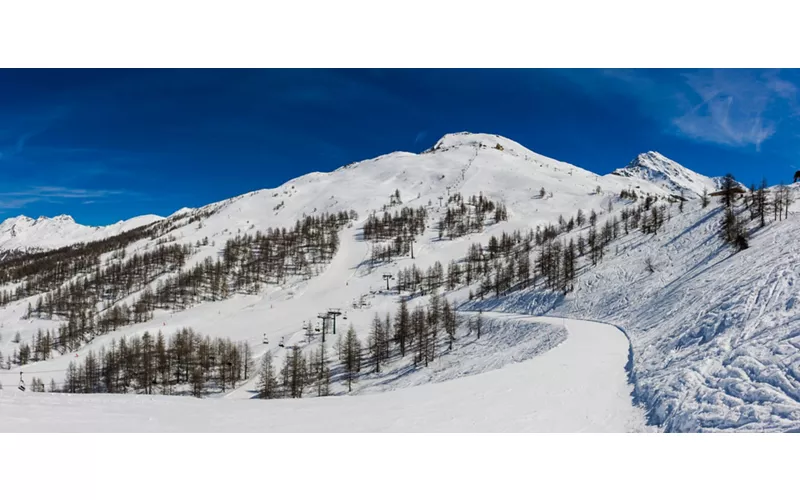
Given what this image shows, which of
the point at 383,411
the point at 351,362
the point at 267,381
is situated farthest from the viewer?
the point at 351,362

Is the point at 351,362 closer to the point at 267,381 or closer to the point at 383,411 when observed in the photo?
the point at 267,381

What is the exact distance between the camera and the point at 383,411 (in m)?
15.2

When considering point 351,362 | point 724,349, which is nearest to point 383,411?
point 724,349

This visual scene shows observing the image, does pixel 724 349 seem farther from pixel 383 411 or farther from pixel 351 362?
pixel 351 362

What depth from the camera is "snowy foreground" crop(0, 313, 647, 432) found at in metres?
12.9

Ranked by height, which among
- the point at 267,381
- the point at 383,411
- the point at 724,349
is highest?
the point at 724,349

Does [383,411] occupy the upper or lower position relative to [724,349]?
lower

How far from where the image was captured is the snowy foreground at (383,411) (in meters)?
12.9

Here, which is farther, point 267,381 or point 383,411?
point 267,381

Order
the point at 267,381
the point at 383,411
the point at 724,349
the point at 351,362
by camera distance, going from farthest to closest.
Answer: the point at 351,362
the point at 267,381
the point at 724,349
the point at 383,411

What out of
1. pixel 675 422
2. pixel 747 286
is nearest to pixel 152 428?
pixel 675 422

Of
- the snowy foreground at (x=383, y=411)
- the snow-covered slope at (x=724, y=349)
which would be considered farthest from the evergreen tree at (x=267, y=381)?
the snow-covered slope at (x=724, y=349)

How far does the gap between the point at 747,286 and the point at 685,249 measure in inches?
2049

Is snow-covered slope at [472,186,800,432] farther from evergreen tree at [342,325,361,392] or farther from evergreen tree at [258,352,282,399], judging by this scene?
evergreen tree at [258,352,282,399]
